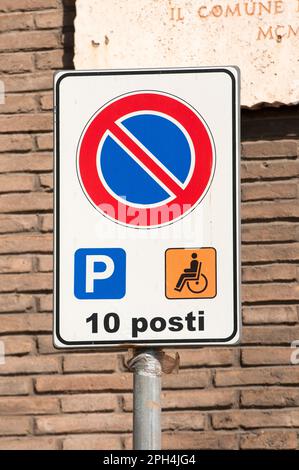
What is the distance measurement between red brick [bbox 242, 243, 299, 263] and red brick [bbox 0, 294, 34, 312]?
0.97 meters

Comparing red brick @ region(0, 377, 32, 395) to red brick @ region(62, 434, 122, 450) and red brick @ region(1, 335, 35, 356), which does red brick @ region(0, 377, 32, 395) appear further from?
red brick @ region(62, 434, 122, 450)

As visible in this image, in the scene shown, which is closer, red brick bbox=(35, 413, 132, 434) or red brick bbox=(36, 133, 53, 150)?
red brick bbox=(35, 413, 132, 434)

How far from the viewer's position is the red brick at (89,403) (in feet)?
18.1

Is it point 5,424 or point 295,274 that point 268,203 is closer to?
point 295,274

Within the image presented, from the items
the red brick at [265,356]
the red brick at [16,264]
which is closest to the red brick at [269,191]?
the red brick at [265,356]

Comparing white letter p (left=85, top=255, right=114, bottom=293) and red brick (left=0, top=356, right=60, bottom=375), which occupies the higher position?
red brick (left=0, top=356, right=60, bottom=375)

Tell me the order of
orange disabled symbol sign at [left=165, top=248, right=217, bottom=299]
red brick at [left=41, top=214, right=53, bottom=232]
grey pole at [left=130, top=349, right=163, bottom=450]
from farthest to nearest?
red brick at [left=41, top=214, right=53, bottom=232] → orange disabled symbol sign at [left=165, top=248, right=217, bottom=299] → grey pole at [left=130, top=349, right=163, bottom=450]

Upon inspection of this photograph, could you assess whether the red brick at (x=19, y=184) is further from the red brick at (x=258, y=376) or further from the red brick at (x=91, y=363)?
the red brick at (x=258, y=376)

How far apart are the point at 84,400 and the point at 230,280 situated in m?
2.24

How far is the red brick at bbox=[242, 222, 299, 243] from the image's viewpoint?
550 centimetres

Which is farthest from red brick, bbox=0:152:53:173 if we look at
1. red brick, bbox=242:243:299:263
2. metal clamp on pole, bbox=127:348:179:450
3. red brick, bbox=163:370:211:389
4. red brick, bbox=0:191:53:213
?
metal clamp on pole, bbox=127:348:179:450

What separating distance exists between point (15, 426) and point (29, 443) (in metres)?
0.10

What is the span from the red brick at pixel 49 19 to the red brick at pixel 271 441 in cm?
207

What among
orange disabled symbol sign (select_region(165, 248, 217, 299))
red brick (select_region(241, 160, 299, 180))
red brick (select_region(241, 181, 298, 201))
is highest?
red brick (select_region(241, 160, 299, 180))
